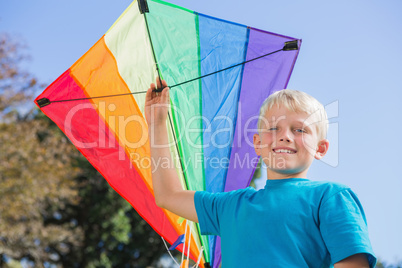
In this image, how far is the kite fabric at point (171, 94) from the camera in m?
2.44

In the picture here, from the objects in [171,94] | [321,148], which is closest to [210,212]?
[321,148]

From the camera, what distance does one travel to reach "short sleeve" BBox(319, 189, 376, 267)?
1075mm

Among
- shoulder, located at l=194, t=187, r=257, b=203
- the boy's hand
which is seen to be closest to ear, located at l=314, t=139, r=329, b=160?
shoulder, located at l=194, t=187, r=257, b=203

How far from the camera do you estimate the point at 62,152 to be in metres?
13.2

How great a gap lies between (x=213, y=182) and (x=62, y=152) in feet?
38.1

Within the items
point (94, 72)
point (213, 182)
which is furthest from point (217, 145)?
point (94, 72)

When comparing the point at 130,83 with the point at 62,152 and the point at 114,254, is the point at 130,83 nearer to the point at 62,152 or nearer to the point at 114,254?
the point at 62,152

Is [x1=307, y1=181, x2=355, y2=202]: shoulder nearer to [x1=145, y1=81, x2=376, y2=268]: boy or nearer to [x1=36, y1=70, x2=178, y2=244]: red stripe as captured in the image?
[x1=145, y1=81, x2=376, y2=268]: boy

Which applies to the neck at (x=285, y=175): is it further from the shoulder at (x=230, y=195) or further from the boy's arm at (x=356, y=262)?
the boy's arm at (x=356, y=262)

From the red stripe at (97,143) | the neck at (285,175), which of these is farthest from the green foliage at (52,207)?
the neck at (285,175)

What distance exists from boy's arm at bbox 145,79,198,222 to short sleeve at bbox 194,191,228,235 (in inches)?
1.5

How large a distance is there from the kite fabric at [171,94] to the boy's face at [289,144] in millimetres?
1086

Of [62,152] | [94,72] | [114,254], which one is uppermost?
[94,72]

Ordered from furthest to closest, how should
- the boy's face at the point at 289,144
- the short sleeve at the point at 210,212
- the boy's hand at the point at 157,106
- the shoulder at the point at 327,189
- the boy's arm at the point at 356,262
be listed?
the boy's hand at the point at 157,106 < the short sleeve at the point at 210,212 < the boy's face at the point at 289,144 < the shoulder at the point at 327,189 < the boy's arm at the point at 356,262
